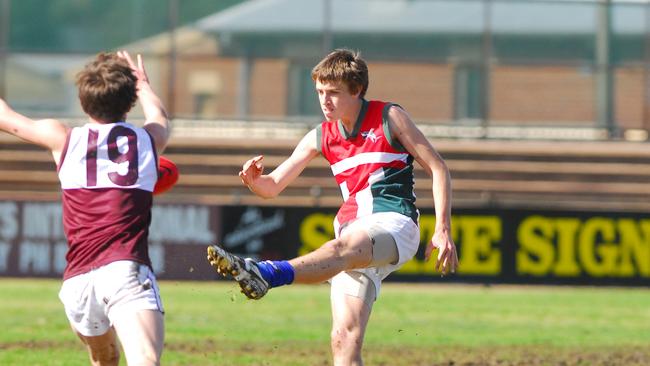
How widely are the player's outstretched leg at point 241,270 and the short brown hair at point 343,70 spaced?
125 cm

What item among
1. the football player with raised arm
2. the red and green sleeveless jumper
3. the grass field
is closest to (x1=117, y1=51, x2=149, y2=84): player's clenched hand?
the football player with raised arm

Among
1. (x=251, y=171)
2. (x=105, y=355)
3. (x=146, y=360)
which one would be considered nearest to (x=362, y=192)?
(x=251, y=171)

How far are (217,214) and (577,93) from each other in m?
6.25

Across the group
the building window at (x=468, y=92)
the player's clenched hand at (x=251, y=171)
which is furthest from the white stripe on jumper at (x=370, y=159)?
the building window at (x=468, y=92)

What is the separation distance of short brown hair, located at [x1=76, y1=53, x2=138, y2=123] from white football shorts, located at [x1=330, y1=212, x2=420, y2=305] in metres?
1.68

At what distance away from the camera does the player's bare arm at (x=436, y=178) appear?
7309 millimetres

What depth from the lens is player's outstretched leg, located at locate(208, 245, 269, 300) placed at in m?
6.71

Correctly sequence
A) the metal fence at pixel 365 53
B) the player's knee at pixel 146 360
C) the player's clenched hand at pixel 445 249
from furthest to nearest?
the metal fence at pixel 365 53 < the player's clenched hand at pixel 445 249 < the player's knee at pixel 146 360

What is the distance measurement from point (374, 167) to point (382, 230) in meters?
0.41

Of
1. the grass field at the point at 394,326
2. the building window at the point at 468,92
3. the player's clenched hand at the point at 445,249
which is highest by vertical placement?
the building window at the point at 468,92

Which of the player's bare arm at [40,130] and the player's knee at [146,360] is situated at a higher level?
the player's bare arm at [40,130]

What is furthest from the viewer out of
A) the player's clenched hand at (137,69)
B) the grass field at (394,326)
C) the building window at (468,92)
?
the building window at (468,92)

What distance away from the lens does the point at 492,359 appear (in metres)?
11.4

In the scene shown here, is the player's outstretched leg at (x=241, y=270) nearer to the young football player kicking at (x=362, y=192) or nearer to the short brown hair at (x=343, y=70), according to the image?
the young football player kicking at (x=362, y=192)
